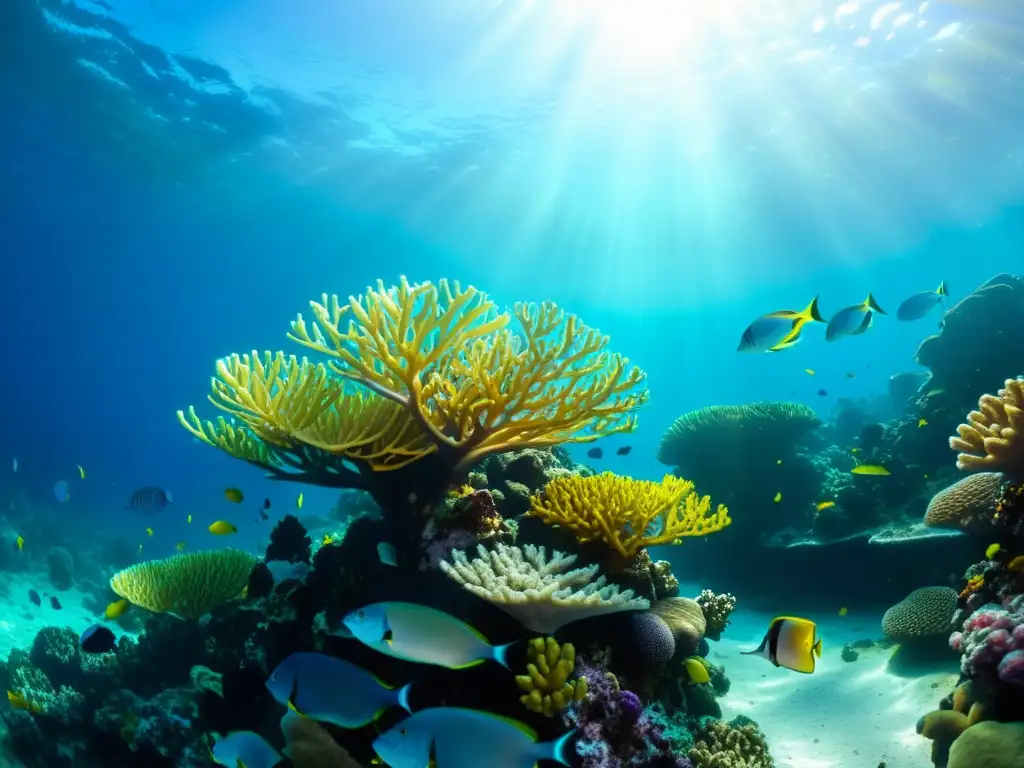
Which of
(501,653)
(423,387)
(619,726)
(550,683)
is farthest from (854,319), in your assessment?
(501,653)

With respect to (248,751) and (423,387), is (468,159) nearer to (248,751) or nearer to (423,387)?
(423,387)

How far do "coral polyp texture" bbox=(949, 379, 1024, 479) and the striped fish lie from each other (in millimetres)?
10246

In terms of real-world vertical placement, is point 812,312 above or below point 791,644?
above

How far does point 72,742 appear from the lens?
593 cm

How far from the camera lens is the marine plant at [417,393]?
164 inches

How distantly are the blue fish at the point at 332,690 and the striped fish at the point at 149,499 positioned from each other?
7.27m

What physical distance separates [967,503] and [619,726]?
5390 mm

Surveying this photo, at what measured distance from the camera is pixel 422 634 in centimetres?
254

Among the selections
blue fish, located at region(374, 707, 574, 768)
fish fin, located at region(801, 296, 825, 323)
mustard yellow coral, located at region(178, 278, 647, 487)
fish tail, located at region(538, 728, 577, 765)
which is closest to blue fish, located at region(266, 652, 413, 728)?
blue fish, located at region(374, 707, 574, 768)

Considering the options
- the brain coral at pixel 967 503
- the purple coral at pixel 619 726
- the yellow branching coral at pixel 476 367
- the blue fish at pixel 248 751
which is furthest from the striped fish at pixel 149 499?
the brain coral at pixel 967 503

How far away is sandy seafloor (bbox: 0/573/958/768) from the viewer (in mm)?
4523

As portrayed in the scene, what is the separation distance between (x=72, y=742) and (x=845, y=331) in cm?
1012

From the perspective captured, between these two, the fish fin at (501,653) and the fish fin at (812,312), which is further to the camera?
the fish fin at (812,312)

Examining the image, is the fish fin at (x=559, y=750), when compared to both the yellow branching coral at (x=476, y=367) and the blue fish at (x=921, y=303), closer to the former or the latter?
the yellow branching coral at (x=476, y=367)
